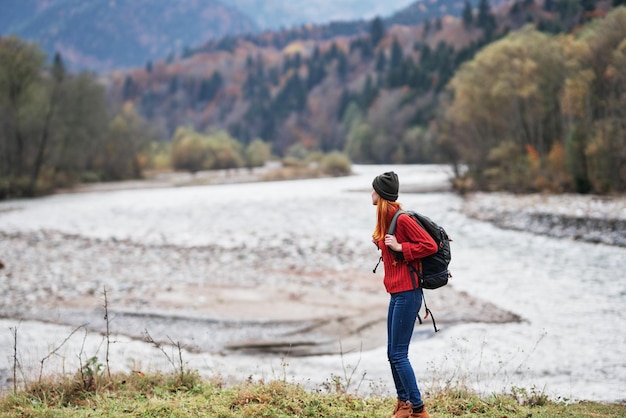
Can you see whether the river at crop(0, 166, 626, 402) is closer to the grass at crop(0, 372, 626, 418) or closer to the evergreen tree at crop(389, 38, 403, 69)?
the grass at crop(0, 372, 626, 418)

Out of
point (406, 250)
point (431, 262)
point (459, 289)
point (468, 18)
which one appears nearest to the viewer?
point (406, 250)

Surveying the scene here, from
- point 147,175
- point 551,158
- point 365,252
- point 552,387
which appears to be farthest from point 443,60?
point 552,387

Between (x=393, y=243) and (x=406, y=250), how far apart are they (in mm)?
135

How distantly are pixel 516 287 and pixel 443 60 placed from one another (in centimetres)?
12958

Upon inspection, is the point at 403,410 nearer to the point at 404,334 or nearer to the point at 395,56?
the point at 404,334

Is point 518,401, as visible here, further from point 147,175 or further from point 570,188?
point 147,175

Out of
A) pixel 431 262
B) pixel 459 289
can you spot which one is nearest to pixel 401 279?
pixel 431 262

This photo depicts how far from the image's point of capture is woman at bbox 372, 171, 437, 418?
17.5ft

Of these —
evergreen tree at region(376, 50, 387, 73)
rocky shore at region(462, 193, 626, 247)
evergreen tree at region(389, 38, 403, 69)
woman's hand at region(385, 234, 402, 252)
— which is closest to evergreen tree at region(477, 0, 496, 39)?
evergreen tree at region(389, 38, 403, 69)

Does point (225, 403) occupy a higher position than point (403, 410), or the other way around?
point (403, 410)

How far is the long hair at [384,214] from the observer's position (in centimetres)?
559

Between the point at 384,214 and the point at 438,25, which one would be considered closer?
the point at 384,214

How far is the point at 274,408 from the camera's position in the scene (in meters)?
6.06

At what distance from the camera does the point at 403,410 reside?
5594 mm
